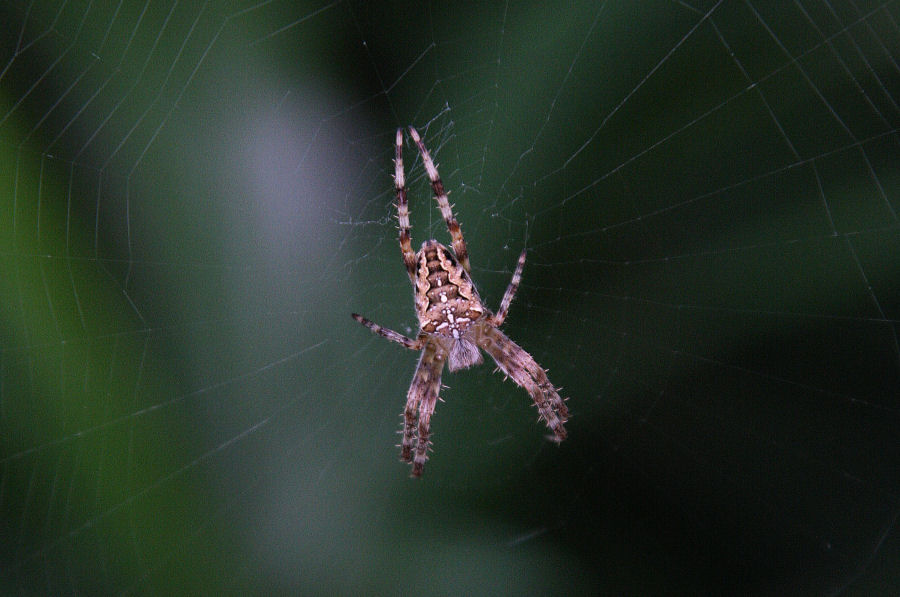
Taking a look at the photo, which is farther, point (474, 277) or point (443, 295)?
point (474, 277)

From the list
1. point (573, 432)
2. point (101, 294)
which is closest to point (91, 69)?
point (101, 294)

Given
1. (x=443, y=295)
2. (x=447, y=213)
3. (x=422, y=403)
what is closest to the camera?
(x=447, y=213)

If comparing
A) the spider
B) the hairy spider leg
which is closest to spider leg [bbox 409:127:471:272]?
the spider

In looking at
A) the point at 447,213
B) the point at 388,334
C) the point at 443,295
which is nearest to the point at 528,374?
the point at 443,295

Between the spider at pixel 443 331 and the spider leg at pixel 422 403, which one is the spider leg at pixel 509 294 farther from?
the spider leg at pixel 422 403

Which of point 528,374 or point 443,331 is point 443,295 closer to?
point 443,331

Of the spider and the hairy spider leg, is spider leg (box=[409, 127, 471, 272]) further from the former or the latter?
the hairy spider leg
